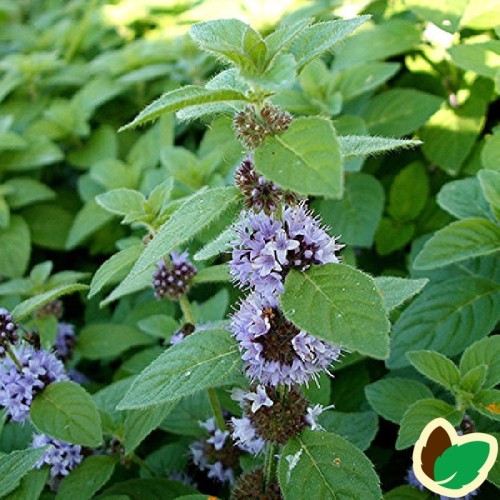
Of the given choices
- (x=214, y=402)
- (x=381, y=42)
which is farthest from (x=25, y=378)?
(x=381, y=42)

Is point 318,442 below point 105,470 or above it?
above

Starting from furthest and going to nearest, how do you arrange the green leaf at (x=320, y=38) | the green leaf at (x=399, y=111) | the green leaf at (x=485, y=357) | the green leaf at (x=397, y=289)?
the green leaf at (x=399, y=111)
the green leaf at (x=485, y=357)
the green leaf at (x=397, y=289)
the green leaf at (x=320, y=38)

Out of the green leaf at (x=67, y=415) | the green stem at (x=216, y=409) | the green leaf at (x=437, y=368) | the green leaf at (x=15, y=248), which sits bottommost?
the green leaf at (x=15, y=248)

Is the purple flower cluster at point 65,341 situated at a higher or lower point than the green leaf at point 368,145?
lower

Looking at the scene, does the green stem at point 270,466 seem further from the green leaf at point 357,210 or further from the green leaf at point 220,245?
the green leaf at point 357,210

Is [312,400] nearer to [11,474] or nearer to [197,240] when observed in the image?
[11,474]

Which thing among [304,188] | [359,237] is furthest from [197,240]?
[304,188]

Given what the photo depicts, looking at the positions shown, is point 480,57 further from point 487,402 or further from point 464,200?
point 487,402

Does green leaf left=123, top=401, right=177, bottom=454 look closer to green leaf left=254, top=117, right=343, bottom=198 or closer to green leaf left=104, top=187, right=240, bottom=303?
green leaf left=104, top=187, right=240, bottom=303

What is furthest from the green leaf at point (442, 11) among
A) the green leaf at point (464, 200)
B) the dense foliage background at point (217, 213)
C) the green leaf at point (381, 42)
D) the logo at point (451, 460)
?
the logo at point (451, 460)
